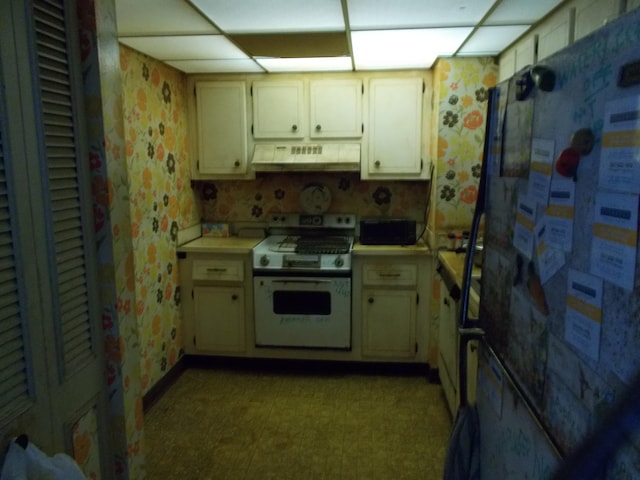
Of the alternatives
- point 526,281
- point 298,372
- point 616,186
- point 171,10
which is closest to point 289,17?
point 171,10

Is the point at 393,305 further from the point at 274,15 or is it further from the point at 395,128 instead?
the point at 274,15

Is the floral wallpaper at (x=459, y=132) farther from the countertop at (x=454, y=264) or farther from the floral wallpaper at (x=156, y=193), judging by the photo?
the floral wallpaper at (x=156, y=193)

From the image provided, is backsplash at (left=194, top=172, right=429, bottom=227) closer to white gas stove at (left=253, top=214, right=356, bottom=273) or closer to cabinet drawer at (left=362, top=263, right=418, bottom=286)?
white gas stove at (left=253, top=214, right=356, bottom=273)

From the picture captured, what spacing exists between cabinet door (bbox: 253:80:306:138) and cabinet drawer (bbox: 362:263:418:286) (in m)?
1.09

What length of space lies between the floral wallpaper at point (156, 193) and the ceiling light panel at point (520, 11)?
1.95m

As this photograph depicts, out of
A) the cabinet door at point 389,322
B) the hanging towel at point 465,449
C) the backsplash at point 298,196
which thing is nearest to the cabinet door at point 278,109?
the backsplash at point 298,196

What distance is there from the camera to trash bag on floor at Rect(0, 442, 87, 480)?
964mm

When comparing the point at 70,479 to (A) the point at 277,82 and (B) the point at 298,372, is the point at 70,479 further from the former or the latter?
(A) the point at 277,82

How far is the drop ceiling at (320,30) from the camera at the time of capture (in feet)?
6.66

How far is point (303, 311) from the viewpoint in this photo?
3.32 metres

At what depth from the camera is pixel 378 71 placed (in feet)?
10.8

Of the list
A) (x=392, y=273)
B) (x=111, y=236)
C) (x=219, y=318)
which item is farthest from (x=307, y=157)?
(x=111, y=236)

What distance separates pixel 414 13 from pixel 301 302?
1.97m

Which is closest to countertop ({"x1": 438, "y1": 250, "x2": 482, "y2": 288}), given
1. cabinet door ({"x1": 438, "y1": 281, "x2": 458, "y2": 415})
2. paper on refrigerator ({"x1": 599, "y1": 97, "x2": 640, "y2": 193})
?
cabinet door ({"x1": 438, "y1": 281, "x2": 458, "y2": 415})
